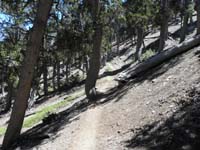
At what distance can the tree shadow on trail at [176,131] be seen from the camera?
25.9ft

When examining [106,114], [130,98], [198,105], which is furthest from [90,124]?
[198,105]

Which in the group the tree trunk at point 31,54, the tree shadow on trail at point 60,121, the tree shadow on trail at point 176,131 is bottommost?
the tree shadow on trail at point 60,121

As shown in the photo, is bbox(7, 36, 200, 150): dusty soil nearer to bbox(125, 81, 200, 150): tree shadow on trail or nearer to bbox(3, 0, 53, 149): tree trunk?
bbox(125, 81, 200, 150): tree shadow on trail

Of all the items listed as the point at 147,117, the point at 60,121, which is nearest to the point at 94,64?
the point at 60,121

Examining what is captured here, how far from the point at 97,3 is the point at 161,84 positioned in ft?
18.6

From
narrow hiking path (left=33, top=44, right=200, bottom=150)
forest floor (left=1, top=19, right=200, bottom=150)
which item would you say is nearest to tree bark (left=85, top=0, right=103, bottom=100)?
forest floor (left=1, top=19, right=200, bottom=150)

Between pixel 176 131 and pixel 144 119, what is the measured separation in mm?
2292

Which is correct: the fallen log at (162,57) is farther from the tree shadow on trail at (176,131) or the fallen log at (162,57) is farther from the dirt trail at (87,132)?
the tree shadow on trail at (176,131)

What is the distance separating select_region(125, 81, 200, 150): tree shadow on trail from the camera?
25.9ft

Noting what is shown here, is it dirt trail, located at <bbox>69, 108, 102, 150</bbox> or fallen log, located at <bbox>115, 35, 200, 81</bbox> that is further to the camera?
fallen log, located at <bbox>115, 35, 200, 81</bbox>

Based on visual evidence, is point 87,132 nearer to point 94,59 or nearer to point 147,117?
point 147,117

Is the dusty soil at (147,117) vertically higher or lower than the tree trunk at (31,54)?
lower

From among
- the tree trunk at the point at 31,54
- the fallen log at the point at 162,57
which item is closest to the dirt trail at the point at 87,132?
the tree trunk at the point at 31,54

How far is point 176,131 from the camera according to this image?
849 centimetres
